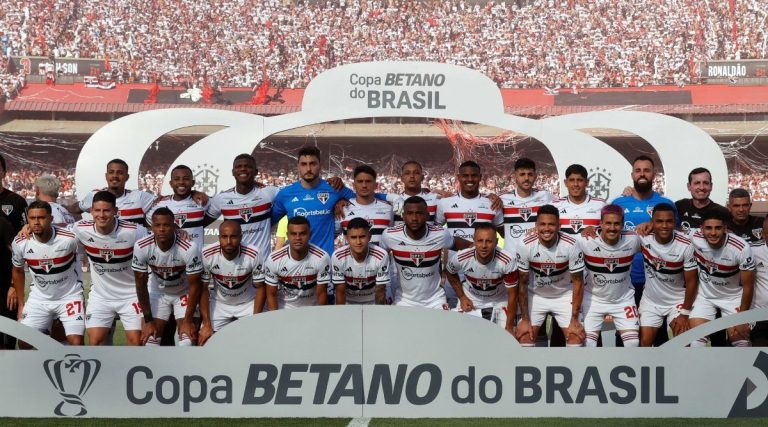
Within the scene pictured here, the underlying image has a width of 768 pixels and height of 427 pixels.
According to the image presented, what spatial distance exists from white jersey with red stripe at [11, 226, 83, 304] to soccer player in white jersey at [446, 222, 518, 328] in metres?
2.59

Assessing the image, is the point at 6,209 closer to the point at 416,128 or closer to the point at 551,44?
the point at 416,128

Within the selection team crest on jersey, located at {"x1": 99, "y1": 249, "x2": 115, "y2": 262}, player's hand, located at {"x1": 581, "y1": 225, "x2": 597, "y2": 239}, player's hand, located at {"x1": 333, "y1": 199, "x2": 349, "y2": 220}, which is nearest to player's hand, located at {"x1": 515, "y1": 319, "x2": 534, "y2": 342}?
player's hand, located at {"x1": 581, "y1": 225, "x2": 597, "y2": 239}

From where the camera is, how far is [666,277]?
6918 millimetres

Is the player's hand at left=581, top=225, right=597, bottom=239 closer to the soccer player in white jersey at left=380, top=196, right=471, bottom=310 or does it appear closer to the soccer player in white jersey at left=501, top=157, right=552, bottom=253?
the soccer player in white jersey at left=501, top=157, right=552, bottom=253

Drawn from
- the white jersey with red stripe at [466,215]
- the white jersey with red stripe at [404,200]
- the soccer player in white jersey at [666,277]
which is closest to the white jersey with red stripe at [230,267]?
the white jersey with red stripe at [404,200]

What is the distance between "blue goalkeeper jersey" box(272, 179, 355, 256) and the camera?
7.55 m

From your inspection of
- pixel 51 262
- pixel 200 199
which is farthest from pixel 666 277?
pixel 51 262

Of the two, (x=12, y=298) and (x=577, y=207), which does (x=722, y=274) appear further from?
(x=12, y=298)

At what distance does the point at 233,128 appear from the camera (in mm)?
10305

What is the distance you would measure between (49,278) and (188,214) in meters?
1.10

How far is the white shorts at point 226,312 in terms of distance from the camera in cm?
692

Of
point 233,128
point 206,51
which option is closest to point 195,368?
point 233,128

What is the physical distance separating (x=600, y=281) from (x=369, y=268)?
1.62 metres

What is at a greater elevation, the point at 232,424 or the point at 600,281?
the point at 600,281
